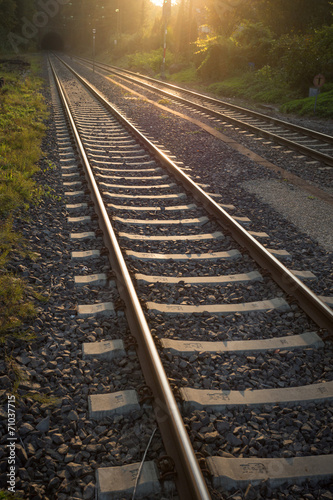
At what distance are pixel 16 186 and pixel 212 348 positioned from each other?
442cm

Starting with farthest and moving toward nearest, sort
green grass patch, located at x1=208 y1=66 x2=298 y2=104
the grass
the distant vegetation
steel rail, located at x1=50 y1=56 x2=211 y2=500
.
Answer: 1. green grass patch, located at x1=208 y1=66 x2=298 y2=104
2. the distant vegetation
3. the grass
4. steel rail, located at x1=50 y1=56 x2=211 y2=500

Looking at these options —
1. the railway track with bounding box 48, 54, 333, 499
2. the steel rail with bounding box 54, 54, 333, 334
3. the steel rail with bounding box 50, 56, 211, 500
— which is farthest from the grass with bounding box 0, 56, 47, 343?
the steel rail with bounding box 54, 54, 333, 334

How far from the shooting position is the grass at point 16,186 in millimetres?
3521

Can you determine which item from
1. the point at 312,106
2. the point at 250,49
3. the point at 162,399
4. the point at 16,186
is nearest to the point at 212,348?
the point at 162,399

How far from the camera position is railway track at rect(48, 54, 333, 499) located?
235 cm

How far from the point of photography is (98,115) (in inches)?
555

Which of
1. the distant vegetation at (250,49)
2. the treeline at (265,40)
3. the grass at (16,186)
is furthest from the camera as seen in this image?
the treeline at (265,40)

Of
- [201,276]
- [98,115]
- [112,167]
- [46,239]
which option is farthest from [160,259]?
[98,115]

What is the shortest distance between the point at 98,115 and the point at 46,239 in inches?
403

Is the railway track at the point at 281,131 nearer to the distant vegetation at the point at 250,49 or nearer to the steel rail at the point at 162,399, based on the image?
the distant vegetation at the point at 250,49

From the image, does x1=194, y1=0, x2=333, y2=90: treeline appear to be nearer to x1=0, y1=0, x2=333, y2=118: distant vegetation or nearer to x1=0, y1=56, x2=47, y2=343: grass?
x1=0, y1=0, x2=333, y2=118: distant vegetation

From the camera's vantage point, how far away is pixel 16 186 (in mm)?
6301

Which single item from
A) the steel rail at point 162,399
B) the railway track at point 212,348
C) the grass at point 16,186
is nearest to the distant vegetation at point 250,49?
the grass at point 16,186

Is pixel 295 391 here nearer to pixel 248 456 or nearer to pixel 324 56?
pixel 248 456
